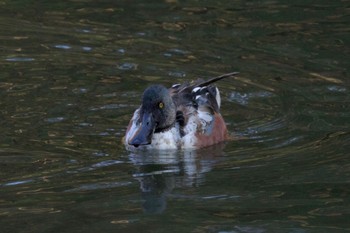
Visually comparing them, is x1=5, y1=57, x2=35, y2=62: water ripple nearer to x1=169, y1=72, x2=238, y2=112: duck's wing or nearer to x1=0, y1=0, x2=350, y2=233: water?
x1=0, y1=0, x2=350, y2=233: water

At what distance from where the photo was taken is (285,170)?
1032 centimetres

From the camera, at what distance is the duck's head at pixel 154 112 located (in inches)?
462

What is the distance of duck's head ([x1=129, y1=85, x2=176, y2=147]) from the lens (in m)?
11.7

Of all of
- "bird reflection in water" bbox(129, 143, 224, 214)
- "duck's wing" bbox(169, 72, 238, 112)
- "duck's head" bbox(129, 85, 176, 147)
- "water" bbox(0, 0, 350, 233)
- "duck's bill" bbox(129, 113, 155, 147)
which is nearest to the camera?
"water" bbox(0, 0, 350, 233)

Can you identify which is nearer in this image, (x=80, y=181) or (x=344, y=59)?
(x=80, y=181)

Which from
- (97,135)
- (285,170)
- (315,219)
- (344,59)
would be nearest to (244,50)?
(344,59)

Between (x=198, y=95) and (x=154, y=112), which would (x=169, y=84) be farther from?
(x=154, y=112)

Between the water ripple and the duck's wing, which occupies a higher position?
the water ripple

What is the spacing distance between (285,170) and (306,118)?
6.87ft

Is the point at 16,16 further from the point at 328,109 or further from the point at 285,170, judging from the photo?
the point at 285,170

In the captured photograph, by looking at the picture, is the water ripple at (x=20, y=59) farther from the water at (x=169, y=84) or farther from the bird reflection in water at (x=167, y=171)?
the bird reflection in water at (x=167, y=171)

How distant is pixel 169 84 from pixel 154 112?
1906 millimetres

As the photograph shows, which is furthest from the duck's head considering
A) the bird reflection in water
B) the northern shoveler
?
the bird reflection in water

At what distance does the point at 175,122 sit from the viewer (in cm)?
1220
